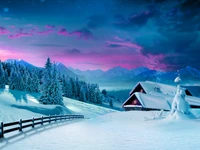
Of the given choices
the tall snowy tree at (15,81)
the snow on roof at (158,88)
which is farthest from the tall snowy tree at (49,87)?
the tall snowy tree at (15,81)

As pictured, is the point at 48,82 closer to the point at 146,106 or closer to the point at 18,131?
the point at 146,106

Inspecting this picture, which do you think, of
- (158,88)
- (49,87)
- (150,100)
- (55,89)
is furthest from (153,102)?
(49,87)

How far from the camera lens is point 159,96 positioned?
50000 mm

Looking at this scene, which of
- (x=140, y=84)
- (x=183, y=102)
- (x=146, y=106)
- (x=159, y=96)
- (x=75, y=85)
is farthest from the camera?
(x=75, y=85)

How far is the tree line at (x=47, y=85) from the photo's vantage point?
6116 centimetres

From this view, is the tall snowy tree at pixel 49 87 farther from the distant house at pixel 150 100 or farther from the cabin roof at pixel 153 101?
the cabin roof at pixel 153 101

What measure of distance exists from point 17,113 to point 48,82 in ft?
65.1

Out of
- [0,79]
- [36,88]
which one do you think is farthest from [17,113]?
[36,88]

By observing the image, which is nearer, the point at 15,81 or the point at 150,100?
the point at 150,100

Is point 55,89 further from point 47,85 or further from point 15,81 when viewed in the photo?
point 15,81

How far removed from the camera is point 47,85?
199 ft

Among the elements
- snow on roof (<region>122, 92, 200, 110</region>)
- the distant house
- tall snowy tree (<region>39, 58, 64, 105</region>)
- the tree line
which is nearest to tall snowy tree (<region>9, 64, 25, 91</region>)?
the tree line

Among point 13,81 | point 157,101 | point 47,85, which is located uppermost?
point 13,81

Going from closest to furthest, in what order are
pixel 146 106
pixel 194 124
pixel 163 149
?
pixel 163 149, pixel 194 124, pixel 146 106
